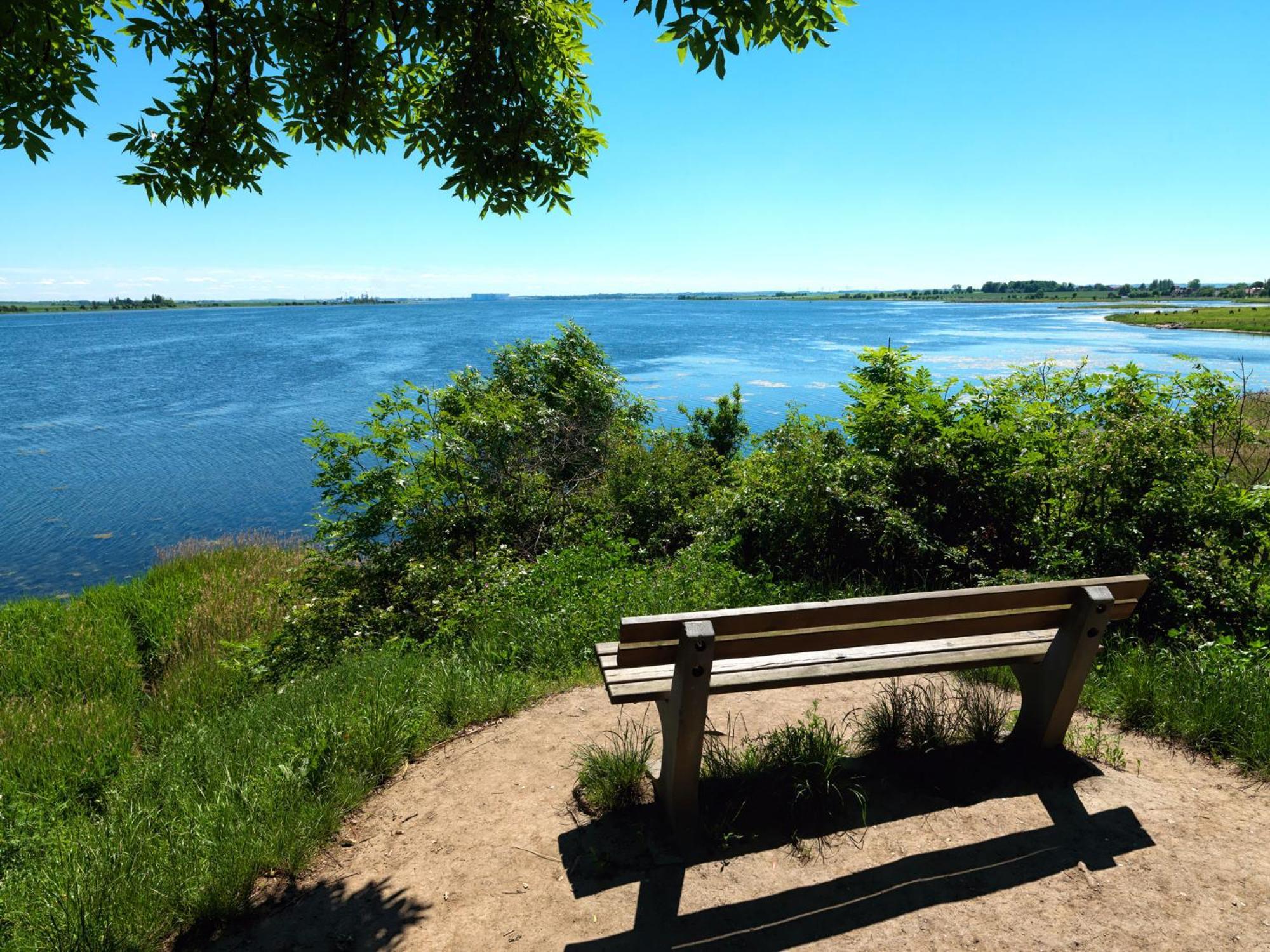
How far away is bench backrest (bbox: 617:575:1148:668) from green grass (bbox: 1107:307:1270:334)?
277ft

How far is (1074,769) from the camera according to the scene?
3.51 meters

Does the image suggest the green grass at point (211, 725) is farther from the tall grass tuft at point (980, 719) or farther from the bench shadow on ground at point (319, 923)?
the tall grass tuft at point (980, 719)

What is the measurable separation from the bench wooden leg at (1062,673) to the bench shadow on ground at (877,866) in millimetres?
161

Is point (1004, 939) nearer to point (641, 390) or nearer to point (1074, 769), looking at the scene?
point (1074, 769)

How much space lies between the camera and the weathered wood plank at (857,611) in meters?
2.71

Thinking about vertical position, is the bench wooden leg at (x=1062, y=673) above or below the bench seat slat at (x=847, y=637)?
below

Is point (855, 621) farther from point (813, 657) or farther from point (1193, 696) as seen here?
point (1193, 696)

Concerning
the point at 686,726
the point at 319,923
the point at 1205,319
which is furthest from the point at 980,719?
the point at 1205,319

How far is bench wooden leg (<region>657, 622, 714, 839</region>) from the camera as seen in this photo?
2.71 meters

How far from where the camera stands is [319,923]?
2814 millimetres

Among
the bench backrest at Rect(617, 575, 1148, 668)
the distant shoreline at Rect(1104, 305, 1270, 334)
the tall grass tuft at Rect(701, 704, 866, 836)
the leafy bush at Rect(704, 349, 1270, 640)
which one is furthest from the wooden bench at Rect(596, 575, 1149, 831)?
the distant shoreline at Rect(1104, 305, 1270, 334)

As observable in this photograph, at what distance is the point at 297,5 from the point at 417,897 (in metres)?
4.80

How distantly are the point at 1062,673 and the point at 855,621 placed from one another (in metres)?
1.34

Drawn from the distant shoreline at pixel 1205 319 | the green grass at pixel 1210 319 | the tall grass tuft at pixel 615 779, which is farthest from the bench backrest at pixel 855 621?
the green grass at pixel 1210 319
